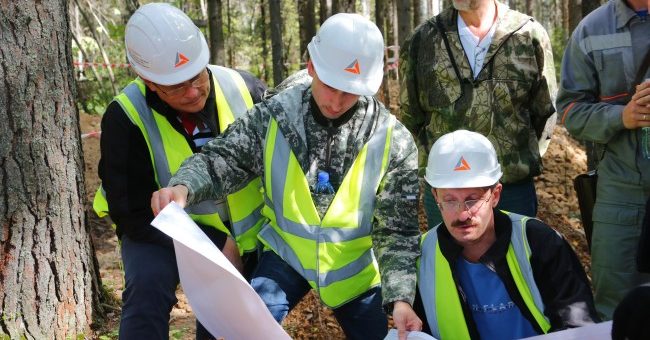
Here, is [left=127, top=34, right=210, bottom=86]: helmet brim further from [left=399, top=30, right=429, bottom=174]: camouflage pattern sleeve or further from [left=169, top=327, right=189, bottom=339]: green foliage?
[left=169, top=327, right=189, bottom=339]: green foliage

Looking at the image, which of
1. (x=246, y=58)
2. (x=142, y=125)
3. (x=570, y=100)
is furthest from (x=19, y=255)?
(x=246, y=58)

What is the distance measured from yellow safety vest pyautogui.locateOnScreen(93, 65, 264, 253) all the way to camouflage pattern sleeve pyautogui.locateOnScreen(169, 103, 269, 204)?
10.7 inches

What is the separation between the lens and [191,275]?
3129 mm

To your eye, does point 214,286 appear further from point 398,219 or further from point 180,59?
point 180,59

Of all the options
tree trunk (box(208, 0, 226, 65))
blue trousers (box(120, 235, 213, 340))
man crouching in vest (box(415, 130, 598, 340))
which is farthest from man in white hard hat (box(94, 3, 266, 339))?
tree trunk (box(208, 0, 226, 65))

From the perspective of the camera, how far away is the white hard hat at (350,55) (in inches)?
131

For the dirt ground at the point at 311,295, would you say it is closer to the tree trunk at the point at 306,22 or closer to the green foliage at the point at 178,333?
the green foliage at the point at 178,333

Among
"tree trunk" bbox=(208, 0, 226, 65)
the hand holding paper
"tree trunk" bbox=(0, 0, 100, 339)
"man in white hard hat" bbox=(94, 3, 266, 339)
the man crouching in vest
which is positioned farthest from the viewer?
"tree trunk" bbox=(208, 0, 226, 65)

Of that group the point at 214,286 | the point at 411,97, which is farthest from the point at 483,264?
the point at 411,97

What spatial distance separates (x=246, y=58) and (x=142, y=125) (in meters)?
27.6

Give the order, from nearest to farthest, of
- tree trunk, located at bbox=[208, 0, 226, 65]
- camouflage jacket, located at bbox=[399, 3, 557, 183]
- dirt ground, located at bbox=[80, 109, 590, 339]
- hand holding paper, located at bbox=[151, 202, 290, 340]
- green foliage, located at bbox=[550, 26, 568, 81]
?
hand holding paper, located at bbox=[151, 202, 290, 340] → camouflage jacket, located at bbox=[399, 3, 557, 183] → dirt ground, located at bbox=[80, 109, 590, 339] → tree trunk, located at bbox=[208, 0, 226, 65] → green foliage, located at bbox=[550, 26, 568, 81]

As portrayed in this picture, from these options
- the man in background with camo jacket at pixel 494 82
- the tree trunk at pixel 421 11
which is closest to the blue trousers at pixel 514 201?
the man in background with camo jacket at pixel 494 82

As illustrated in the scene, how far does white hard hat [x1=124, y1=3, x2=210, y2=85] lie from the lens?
3713 millimetres

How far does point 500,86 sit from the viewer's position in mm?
4262
